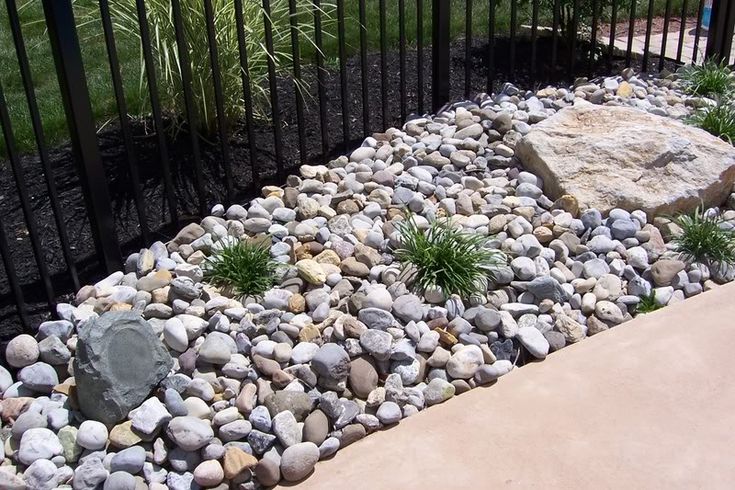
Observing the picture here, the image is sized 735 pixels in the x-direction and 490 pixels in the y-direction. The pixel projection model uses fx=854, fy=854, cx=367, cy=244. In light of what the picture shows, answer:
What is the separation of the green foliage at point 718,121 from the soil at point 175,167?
912 millimetres

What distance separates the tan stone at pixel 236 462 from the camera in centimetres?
266

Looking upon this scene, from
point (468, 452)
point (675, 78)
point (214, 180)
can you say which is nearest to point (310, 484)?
point (468, 452)

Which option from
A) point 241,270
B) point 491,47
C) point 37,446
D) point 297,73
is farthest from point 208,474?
point 491,47

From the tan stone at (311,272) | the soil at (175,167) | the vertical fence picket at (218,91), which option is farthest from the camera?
the vertical fence picket at (218,91)

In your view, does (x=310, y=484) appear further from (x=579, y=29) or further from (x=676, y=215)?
(x=579, y=29)

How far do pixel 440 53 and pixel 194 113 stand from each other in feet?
5.08

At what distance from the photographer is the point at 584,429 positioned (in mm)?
2834

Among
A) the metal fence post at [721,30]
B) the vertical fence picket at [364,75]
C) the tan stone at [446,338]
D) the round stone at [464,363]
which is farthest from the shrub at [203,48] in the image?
the metal fence post at [721,30]

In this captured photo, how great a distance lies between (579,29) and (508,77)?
1.06 metres

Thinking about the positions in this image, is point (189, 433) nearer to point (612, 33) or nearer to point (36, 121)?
point (36, 121)

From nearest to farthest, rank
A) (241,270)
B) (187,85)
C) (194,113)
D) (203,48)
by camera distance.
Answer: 1. (241,270)
2. (187,85)
3. (194,113)
4. (203,48)

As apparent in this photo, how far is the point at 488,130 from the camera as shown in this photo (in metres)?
4.57

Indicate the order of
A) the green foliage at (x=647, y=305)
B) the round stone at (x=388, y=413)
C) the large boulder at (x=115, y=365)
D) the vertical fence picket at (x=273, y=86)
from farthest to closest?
the vertical fence picket at (x=273, y=86) < the green foliage at (x=647, y=305) < the round stone at (x=388, y=413) < the large boulder at (x=115, y=365)

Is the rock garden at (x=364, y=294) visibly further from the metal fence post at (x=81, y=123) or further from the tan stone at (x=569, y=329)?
the metal fence post at (x=81, y=123)
